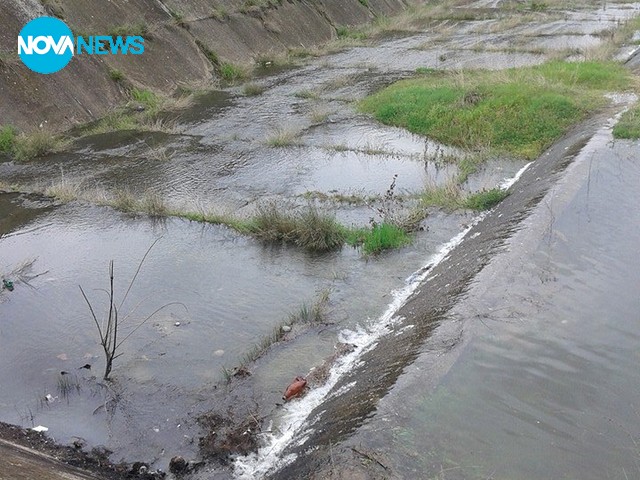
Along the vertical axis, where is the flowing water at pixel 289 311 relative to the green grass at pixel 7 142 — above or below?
below

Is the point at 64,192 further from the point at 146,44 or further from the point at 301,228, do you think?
the point at 146,44

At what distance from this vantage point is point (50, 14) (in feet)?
50.0

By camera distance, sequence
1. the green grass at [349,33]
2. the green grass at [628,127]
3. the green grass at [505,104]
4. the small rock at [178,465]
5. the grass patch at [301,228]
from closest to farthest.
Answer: the small rock at [178,465] → the grass patch at [301,228] → the green grass at [628,127] → the green grass at [505,104] → the green grass at [349,33]

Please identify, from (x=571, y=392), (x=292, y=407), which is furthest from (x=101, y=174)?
(x=571, y=392)

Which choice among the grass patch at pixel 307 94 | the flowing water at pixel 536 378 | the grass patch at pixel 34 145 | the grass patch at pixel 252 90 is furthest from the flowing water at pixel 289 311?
the grass patch at pixel 252 90

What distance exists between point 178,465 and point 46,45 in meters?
12.3

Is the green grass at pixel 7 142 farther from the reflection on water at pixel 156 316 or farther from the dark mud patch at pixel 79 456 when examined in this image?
the dark mud patch at pixel 79 456

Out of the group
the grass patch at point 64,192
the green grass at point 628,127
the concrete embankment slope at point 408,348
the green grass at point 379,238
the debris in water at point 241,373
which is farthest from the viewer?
the grass patch at point 64,192

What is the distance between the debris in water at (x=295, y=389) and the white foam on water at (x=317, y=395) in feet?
0.19

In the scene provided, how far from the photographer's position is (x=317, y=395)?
521 cm

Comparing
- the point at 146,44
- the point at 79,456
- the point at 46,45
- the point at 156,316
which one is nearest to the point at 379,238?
the point at 156,316

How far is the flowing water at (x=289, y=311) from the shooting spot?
438cm

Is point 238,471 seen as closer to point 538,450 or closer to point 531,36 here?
point 538,450

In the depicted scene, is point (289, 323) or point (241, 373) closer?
point (241, 373)
